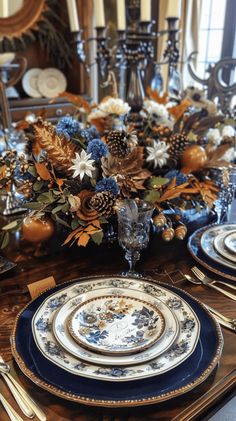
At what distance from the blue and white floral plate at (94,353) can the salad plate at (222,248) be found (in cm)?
23

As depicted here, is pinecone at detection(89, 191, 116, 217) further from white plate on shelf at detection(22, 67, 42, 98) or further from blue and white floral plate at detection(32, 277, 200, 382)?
white plate on shelf at detection(22, 67, 42, 98)

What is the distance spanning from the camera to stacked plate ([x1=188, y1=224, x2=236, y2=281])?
2.56ft

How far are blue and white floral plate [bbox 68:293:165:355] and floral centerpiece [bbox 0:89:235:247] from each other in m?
0.14

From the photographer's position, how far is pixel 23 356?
1.74 ft

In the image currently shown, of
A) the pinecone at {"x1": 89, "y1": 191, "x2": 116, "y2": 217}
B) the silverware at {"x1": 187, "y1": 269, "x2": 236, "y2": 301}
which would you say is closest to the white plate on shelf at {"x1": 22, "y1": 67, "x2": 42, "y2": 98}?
the pinecone at {"x1": 89, "y1": 191, "x2": 116, "y2": 217}

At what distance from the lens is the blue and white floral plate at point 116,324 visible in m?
0.55

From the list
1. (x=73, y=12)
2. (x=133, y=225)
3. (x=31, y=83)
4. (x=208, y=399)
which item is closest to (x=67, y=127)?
(x=133, y=225)

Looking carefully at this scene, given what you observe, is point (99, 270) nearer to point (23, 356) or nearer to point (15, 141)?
point (23, 356)

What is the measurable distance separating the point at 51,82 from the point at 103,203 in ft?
8.39

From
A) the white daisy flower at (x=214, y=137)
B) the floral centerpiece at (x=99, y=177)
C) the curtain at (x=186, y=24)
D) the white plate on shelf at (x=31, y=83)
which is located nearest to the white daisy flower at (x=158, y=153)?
the floral centerpiece at (x=99, y=177)

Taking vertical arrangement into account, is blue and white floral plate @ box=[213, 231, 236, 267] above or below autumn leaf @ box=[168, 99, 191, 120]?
below

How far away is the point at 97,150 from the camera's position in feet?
2.71

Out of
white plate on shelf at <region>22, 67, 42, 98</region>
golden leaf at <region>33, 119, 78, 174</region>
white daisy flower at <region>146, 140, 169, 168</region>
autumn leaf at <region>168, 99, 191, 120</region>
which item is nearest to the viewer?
golden leaf at <region>33, 119, 78, 174</region>

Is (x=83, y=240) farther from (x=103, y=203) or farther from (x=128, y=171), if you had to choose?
(x=128, y=171)
